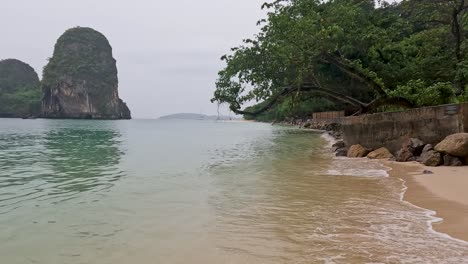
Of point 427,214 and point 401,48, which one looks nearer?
point 427,214

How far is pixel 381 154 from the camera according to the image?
1504cm

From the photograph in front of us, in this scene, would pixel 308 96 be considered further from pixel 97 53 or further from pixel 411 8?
pixel 97 53

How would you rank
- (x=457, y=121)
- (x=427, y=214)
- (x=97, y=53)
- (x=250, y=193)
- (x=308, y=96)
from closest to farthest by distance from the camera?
(x=427, y=214) < (x=250, y=193) < (x=457, y=121) < (x=308, y=96) < (x=97, y=53)

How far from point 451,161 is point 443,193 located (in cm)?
409

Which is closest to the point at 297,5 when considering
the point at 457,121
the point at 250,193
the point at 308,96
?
the point at 308,96

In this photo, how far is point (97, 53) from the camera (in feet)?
490

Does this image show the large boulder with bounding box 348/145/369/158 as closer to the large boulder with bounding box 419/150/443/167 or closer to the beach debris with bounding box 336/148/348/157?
the beach debris with bounding box 336/148/348/157

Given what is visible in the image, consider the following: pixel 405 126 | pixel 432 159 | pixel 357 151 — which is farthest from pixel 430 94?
pixel 432 159

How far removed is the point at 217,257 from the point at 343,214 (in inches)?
109

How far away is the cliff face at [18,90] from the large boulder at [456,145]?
151335 millimetres

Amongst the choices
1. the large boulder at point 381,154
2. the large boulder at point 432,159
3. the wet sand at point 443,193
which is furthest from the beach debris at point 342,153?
the large boulder at point 432,159

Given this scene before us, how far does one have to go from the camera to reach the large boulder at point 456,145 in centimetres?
1093

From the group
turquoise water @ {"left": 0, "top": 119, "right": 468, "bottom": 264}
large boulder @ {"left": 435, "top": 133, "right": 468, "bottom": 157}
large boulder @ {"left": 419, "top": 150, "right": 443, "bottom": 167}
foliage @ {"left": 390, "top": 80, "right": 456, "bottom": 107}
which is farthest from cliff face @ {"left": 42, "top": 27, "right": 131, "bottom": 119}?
large boulder @ {"left": 435, "top": 133, "right": 468, "bottom": 157}

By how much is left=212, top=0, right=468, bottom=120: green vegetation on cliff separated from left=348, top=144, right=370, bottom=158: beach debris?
3.45 meters
